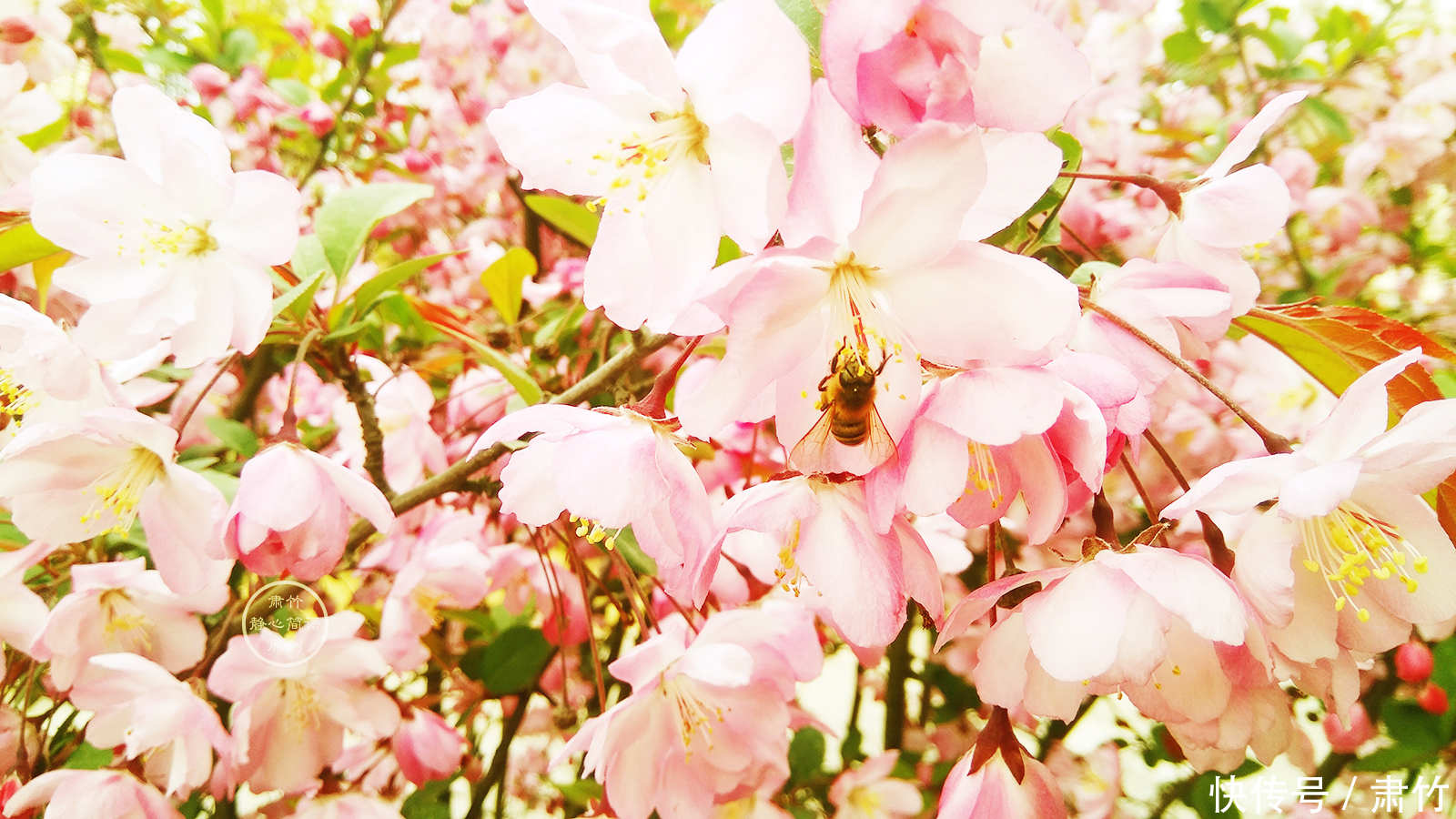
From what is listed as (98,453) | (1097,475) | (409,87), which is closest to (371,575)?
(98,453)

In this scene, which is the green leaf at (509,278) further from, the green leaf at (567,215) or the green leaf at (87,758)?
the green leaf at (87,758)

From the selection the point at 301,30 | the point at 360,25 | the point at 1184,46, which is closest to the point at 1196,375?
the point at 1184,46

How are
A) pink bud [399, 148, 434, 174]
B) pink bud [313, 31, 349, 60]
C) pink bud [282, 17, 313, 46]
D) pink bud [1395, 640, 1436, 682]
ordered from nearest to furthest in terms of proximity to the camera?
pink bud [1395, 640, 1436, 682], pink bud [399, 148, 434, 174], pink bud [313, 31, 349, 60], pink bud [282, 17, 313, 46]

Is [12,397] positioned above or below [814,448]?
below

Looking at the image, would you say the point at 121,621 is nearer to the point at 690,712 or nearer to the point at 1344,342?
the point at 690,712

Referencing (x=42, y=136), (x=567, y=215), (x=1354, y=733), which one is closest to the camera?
(x=567, y=215)

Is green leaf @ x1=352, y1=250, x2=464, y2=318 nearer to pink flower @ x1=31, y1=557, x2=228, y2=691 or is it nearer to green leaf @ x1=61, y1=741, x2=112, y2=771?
pink flower @ x1=31, y1=557, x2=228, y2=691

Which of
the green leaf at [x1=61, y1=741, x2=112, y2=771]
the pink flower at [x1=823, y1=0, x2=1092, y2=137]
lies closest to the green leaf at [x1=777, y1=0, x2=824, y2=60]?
the pink flower at [x1=823, y1=0, x2=1092, y2=137]

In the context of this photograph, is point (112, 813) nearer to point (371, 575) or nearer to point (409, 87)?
point (371, 575)
